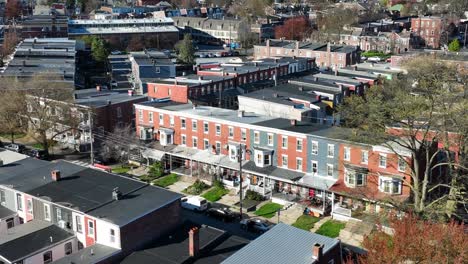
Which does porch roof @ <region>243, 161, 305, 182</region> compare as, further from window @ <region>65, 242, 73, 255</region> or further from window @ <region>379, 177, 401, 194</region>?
window @ <region>65, 242, 73, 255</region>

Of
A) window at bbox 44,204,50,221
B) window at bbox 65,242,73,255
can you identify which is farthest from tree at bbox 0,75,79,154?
window at bbox 65,242,73,255

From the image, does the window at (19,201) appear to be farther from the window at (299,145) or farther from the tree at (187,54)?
the tree at (187,54)

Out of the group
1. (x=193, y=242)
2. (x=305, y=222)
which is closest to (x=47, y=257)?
A: (x=193, y=242)

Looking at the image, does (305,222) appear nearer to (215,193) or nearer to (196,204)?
(196,204)

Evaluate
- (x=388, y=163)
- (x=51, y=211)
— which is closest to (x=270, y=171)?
(x=388, y=163)

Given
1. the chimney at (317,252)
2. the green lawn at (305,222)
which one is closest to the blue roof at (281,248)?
the chimney at (317,252)

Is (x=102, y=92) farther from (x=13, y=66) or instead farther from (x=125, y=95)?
(x=13, y=66)
